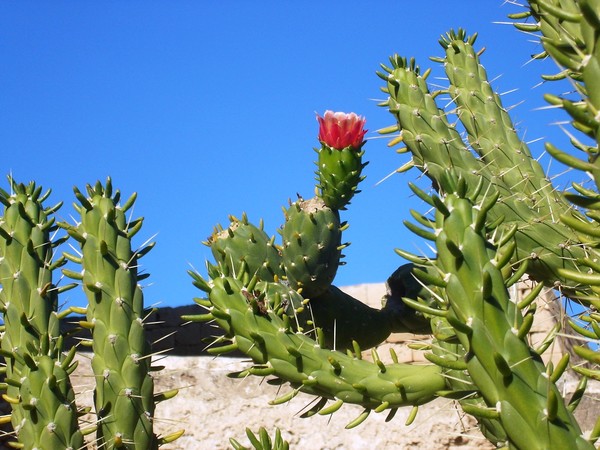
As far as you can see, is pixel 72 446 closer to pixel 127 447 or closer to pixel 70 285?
pixel 127 447

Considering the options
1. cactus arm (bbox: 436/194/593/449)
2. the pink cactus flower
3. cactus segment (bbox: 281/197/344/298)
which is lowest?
cactus arm (bbox: 436/194/593/449)

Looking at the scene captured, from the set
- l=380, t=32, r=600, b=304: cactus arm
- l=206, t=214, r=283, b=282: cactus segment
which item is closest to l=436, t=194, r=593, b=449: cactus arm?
l=380, t=32, r=600, b=304: cactus arm

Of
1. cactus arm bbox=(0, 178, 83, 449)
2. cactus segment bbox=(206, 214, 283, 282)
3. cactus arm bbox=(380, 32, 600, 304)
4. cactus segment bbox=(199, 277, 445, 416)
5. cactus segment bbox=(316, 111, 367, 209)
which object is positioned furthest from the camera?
cactus segment bbox=(316, 111, 367, 209)

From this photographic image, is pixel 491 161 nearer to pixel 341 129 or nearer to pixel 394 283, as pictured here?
pixel 341 129

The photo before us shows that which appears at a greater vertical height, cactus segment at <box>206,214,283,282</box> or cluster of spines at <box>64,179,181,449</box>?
cactus segment at <box>206,214,283,282</box>

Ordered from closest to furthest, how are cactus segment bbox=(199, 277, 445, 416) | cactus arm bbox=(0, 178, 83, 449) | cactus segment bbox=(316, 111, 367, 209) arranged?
cactus segment bbox=(199, 277, 445, 416)
cactus arm bbox=(0, 178, 83, 449)
cactus segment bbox=(316, 111, 367, 209)

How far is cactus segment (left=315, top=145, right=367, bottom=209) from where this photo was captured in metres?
3.63

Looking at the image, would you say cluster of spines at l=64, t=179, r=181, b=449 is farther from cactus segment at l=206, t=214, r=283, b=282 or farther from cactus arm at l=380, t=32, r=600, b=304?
cactus arm at l=380, t=32, r=600, b=304

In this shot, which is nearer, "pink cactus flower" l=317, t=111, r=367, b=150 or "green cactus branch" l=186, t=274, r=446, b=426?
"green cactus branch" l=186, t=274, r=446, b=426

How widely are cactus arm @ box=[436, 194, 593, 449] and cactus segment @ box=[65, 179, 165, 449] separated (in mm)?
1191

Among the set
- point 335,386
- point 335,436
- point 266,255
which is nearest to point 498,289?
point 335,386

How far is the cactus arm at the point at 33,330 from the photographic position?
251 centimetres

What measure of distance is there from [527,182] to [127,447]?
5.75ft

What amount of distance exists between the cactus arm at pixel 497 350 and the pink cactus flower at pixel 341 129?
180 centimetres
